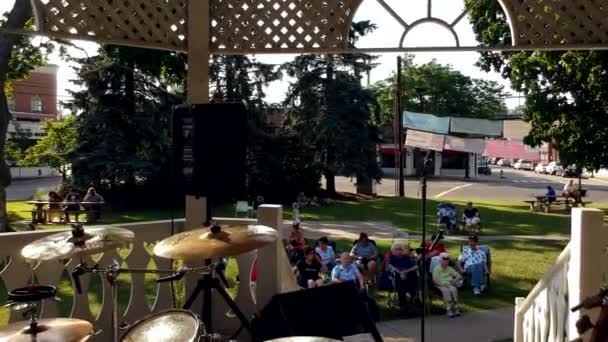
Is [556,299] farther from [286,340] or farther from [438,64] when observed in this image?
[438,64]

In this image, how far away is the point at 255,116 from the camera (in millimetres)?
26641

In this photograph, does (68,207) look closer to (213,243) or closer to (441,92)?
(213,243)

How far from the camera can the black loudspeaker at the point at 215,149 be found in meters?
4.41

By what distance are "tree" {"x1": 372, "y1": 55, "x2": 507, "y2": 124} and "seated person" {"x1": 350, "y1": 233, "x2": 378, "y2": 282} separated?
39.3 meters

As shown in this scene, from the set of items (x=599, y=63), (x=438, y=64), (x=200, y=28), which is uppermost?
(x=438, y=64)

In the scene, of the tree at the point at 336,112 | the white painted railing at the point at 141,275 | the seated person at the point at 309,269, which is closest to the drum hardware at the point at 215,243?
the white painted railing at the point at 141,275

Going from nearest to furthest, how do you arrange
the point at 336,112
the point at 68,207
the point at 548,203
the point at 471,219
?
the point at 471,219 < the point at 68,207 < the point at 548,203 < the point at 336,112

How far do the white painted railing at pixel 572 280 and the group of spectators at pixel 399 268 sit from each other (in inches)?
139

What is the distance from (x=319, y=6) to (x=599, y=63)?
568 inches

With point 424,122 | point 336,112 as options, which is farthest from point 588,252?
point 336,112

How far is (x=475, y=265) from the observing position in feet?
32.3

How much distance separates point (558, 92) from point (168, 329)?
1929cm

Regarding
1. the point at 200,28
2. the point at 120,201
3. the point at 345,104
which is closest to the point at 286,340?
the point at 200,28

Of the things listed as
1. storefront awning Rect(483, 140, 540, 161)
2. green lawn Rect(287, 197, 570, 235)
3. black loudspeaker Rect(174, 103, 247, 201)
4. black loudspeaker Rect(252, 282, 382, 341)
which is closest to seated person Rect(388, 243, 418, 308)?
black loudspeaker Rect(252, 282, 382, 341)
